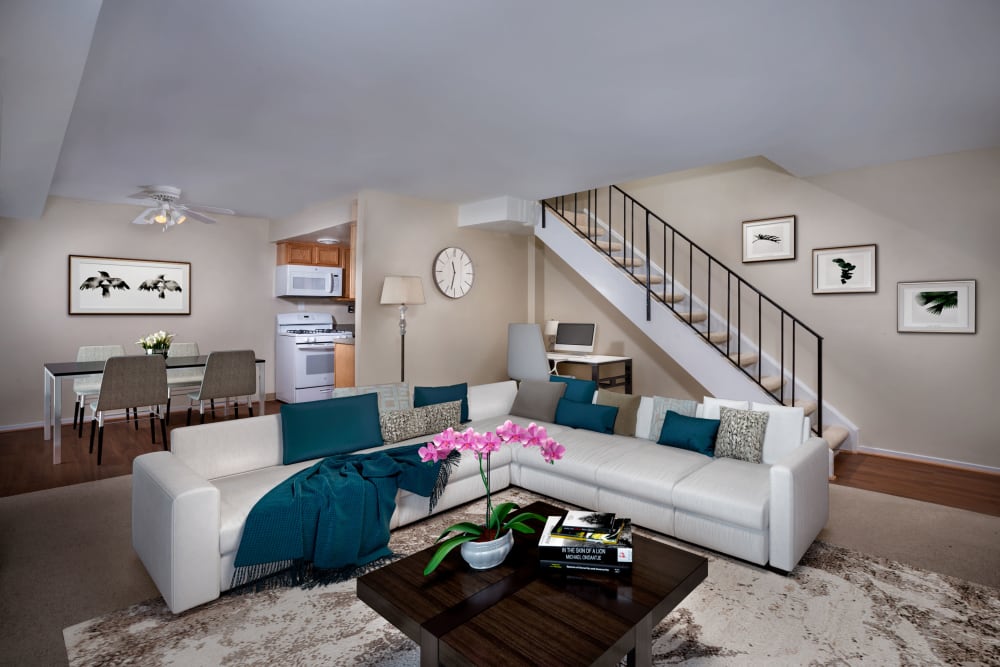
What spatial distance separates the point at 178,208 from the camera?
5070 mm

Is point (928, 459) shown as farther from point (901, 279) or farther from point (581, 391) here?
point (581, 391)

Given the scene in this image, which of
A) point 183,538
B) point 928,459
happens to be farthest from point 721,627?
point 928,459

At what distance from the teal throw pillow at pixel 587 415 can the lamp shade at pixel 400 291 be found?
1.96 metres

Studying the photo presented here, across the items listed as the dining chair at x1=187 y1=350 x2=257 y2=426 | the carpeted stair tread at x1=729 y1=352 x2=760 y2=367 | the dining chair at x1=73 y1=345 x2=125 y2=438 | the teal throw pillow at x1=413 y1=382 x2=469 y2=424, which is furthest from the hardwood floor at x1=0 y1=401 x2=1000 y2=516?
the teal throw pillow at x1=413 y1=382 x2=469 y2=424

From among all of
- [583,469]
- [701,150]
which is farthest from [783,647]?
[701,150]

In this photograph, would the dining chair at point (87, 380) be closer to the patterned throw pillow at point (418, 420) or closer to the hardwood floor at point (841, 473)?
the hardwood floor at point (841, 473)

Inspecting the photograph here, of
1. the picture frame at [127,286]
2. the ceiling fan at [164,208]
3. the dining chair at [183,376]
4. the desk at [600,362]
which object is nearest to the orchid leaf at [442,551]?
the desk at [600,362]

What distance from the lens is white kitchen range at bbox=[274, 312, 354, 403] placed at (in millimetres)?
6793

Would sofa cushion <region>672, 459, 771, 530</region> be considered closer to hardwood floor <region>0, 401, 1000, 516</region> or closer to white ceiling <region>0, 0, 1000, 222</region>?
hardwood floor <region>0, 401, 1000, 516</region>

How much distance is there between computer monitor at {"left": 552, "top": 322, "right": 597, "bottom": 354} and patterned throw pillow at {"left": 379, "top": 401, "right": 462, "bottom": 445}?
2.56 meters

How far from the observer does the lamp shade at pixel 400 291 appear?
509cm

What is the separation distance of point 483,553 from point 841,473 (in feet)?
11.7

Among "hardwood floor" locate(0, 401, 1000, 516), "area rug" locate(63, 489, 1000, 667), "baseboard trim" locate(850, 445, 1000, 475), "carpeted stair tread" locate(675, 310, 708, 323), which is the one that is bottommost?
"area rug" locate(63, 489, 1000, 667)

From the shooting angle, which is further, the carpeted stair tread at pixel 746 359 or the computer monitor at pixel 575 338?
the computer monitor at pixel 575 338
